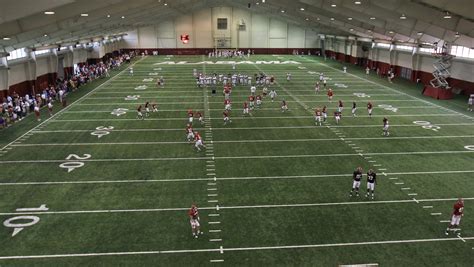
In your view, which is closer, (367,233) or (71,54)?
(367,233)

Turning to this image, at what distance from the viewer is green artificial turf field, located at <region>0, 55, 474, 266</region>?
12.5m

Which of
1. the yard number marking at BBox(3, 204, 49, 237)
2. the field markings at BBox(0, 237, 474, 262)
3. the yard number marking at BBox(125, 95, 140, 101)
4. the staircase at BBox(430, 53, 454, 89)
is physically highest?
the staircase at BBox(430, 53, 454, 89)

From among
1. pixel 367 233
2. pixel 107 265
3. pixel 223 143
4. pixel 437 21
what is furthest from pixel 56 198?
pixel 437 21

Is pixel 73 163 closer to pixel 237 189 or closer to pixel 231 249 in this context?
pixel 237 189

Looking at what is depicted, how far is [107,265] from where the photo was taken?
461 inches

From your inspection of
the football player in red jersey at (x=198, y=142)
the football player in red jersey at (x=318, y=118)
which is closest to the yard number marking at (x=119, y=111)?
the football player in red jersey at (x=198, y=142)

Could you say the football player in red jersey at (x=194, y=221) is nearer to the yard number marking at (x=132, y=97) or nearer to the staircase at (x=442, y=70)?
the yard number marking at (x=132, y=97)

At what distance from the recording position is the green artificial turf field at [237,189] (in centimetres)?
1248

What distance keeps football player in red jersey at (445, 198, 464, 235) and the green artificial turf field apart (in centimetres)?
29

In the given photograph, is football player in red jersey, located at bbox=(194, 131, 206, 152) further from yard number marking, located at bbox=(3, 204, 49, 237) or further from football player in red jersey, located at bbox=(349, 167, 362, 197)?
yard number marking, located at bbox=(3, 204, 49, 237)

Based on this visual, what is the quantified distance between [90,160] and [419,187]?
1549 cm

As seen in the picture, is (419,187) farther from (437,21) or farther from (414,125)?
(437,21)

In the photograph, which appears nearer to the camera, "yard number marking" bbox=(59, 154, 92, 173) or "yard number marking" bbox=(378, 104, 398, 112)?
"yard number marking" bbox=(59, 154, 92, 173)

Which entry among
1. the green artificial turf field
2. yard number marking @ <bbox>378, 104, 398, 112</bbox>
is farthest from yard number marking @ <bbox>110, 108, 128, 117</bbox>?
yard number marking @ <bbox>378, 104, 398, 112</bbox>
